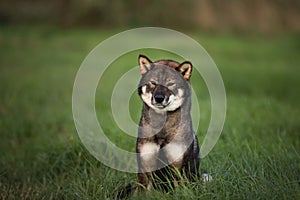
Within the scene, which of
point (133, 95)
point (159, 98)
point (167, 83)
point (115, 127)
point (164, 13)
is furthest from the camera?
point (164, 13)

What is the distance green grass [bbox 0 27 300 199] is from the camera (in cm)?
372

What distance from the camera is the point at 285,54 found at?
13188 mm

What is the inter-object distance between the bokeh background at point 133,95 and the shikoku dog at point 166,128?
0.57 ft

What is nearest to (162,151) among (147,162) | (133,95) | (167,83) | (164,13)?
(147,162)

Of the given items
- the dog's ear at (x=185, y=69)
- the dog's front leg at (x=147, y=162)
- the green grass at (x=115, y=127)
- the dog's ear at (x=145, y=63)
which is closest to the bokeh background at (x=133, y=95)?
the green grass at (x=115, y=127)

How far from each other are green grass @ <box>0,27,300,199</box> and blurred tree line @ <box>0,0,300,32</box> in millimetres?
2135

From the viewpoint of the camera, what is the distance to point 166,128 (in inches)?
146

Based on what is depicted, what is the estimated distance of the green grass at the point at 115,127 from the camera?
12.2 feet

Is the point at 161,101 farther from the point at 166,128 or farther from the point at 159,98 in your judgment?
the point at 166,128

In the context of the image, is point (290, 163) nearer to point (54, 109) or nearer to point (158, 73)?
point (158, 73)

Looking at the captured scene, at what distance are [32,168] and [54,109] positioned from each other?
2735 millimetres

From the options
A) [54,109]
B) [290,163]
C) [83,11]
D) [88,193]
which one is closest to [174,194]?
[88,193]

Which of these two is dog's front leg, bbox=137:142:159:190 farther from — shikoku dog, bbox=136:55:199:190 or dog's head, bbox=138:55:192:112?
dog's head, bbox=138:55:192:112

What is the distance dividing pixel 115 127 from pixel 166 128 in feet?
7.27
